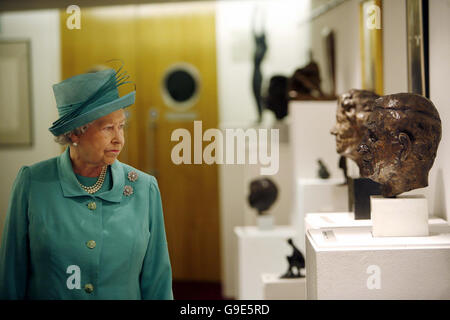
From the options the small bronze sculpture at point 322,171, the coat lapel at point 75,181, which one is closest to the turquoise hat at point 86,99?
the coat lapel at point 75,181

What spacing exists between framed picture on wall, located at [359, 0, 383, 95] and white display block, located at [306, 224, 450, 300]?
3.15 ft

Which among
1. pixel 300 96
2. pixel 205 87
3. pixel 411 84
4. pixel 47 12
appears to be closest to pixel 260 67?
pixel 205 87

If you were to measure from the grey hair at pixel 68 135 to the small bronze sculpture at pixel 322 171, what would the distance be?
2137 mm

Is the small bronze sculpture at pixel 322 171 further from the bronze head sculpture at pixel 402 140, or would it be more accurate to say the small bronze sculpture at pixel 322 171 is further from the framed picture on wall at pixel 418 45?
the bronze head sculpture at pixel 402 140

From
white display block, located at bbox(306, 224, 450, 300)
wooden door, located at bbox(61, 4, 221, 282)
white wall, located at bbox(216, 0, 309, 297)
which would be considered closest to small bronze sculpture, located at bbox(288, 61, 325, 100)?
white wall, located at bbox(216, 0, 309, 297)

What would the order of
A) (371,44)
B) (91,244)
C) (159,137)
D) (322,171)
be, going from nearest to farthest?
(91,244) < (159,137) < (371,44) < (322,171)

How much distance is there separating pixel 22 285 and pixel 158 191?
1.80ft

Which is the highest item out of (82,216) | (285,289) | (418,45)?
(418,45)

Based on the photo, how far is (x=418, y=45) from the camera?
271cm

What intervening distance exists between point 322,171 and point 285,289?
0.84 metres

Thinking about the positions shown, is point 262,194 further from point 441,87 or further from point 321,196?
point 441,87

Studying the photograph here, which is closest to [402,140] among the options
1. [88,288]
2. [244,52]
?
[88,288]

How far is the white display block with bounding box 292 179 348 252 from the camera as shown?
11.8ft
